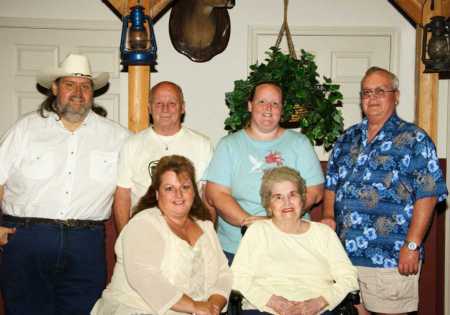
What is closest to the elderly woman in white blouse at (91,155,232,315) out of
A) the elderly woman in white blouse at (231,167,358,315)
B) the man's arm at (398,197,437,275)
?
the elderly woman in white blouse at (231,167,358,315)

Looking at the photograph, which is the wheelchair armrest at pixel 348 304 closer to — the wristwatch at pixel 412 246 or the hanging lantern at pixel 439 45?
the wristwatch at pixel 412 246

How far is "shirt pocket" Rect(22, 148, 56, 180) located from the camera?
334cm

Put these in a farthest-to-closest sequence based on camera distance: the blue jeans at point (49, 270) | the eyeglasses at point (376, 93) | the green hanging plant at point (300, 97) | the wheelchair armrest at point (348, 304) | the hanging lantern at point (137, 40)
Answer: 1. the hanging lantern at point (137, 40)
2. the green hanging plant at point (300, 97)
3. the blue jeans at point (49, 270)
4. the eyeglasses at point (376, 93)
5. the wheelchair armrest at point (348, 304)

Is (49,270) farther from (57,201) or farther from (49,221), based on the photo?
(57,201)

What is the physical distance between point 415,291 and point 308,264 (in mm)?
686

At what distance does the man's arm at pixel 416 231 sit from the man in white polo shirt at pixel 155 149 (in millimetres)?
1214

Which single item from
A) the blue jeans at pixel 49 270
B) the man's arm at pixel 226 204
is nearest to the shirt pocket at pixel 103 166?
the blue jeans at pixel 49 270

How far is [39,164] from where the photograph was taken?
3.35 meters

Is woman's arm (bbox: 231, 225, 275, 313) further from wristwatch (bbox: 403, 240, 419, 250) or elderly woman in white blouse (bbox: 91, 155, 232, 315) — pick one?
wristwatch (bbox: 403, 240, 419, 250)

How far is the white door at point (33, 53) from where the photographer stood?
4961 mm

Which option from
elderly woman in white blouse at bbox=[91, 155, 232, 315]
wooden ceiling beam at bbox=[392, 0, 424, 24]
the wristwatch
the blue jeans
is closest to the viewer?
elderly woman in white blouse at bbox=[91, 155, 232, 315]

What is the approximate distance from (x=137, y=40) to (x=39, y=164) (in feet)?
3.23

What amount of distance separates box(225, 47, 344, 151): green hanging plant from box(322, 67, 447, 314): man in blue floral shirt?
311 millimetres

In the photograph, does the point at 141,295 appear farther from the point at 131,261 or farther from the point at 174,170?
the point at 174,170
